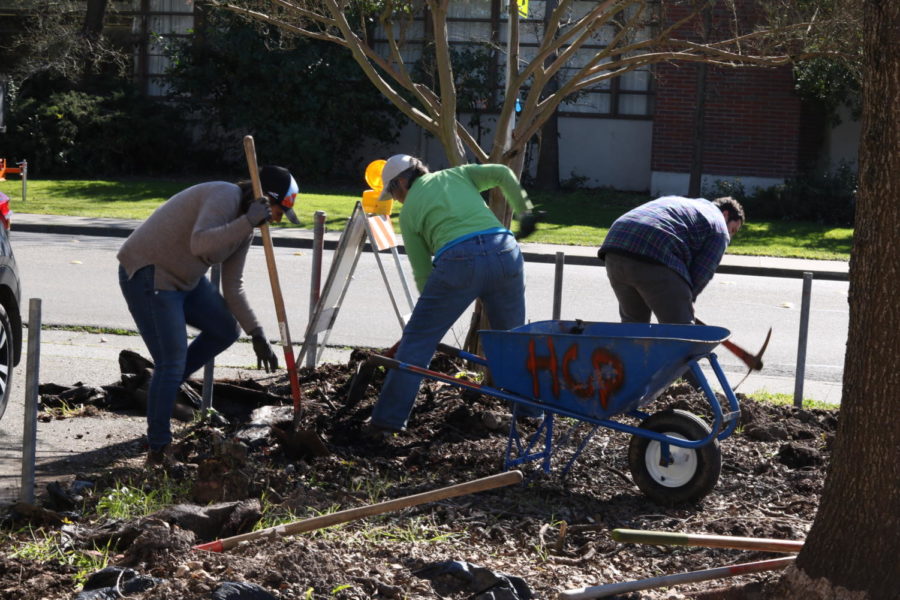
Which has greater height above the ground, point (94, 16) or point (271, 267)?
point (94, 16)

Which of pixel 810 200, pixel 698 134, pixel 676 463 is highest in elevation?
pixel 698 134

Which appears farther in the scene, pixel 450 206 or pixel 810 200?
pixel 810 200

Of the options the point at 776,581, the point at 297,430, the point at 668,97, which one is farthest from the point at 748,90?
the point at 776,581

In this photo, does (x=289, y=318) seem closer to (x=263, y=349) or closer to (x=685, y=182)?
(x=263, y=349)

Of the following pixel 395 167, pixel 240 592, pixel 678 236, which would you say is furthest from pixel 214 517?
pixel 678 236

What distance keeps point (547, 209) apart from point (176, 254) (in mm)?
15107

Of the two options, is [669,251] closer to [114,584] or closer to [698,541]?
[698,541]

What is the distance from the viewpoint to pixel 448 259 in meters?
5.81

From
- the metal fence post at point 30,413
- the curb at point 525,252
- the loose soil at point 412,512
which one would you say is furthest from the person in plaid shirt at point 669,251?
the curb at point 525,252

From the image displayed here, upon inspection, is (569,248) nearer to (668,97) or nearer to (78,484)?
(668,97)

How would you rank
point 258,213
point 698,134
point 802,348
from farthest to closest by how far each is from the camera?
point 698,134 → point 802,348 → point 258,213

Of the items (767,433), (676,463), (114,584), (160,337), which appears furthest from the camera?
(767,433)

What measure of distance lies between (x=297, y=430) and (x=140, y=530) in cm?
192

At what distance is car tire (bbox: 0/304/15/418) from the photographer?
641cm
